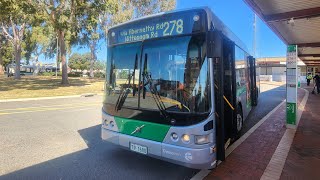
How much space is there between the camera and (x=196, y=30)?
15.0ft

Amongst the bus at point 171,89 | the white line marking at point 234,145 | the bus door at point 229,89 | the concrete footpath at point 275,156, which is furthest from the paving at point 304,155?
the bus at point 171,89

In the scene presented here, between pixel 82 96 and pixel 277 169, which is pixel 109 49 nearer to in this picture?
pixel 277 169

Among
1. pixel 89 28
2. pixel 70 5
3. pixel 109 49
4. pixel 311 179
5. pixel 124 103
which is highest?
pixel 70 5

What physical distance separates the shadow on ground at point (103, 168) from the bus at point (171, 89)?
1.42ft

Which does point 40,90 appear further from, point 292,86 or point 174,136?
point 174,136

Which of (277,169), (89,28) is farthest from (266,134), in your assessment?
(89,28)

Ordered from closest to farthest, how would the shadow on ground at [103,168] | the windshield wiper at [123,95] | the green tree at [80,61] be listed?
the shadow on ground at [103,168]
the windshield wiper at [123,95]
the green tree at [80,61]

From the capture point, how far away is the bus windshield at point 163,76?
14.8 ft

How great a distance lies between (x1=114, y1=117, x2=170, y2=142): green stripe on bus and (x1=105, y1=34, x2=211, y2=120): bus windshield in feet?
0.88

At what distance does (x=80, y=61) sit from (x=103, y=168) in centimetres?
9808

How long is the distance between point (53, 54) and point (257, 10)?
67.7 m

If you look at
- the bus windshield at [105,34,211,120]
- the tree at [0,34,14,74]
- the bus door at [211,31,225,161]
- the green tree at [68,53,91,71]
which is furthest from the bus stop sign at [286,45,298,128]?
the green tree at [68,53,91,71]

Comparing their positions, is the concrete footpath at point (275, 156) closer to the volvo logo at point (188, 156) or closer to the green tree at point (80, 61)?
the volvo logo at point (188, 156)

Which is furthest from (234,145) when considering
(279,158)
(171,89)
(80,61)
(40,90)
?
(80,61)
